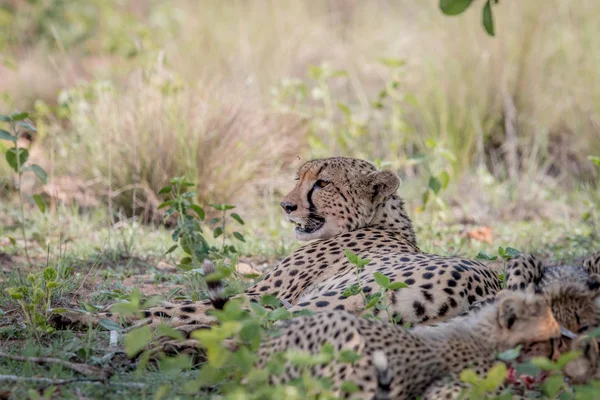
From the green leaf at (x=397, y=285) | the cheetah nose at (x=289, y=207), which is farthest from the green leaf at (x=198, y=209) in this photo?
the green leaf at (x=397, y=285)

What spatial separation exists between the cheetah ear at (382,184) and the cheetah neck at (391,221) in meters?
Result: 0.05

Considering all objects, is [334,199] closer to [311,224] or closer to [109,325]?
[311,224]

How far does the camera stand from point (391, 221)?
4164mm

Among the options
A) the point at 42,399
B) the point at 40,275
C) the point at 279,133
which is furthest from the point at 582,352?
the point at 279,133

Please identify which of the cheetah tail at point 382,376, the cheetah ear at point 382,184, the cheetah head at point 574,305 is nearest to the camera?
the cheetah tail at point 382,376

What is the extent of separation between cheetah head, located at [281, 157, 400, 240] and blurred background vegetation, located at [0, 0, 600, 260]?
0.72m

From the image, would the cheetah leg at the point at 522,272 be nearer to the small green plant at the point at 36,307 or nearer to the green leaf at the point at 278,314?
the green leaf at the point at 278,314

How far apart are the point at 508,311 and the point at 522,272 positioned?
0.64m

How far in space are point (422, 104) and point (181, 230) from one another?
3.89 metres

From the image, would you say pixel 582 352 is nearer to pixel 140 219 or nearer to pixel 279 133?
pixel 140 219

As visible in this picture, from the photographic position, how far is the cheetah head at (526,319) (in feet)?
8.39

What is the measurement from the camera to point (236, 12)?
→ 10.1 m

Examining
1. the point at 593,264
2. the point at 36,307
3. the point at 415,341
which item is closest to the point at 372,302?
the point at 415,341

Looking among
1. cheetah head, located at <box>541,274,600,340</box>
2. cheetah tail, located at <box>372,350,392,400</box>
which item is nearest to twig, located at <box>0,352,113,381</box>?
cheetah tail, located at <box>372,350,392,400</box>
